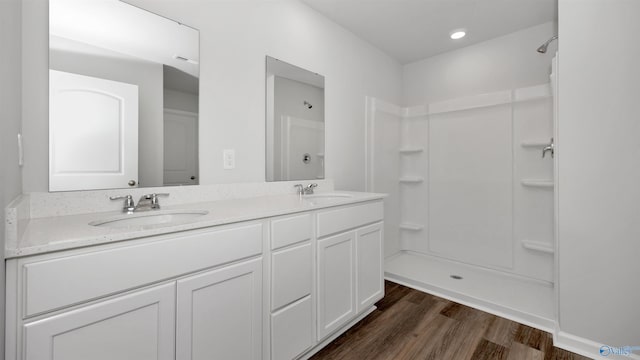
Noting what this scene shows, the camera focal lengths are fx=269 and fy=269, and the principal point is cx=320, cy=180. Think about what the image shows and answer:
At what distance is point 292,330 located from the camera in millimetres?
1369

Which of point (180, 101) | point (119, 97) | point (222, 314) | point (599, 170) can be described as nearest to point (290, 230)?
point (222, 314)

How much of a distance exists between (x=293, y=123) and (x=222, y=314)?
143 cm

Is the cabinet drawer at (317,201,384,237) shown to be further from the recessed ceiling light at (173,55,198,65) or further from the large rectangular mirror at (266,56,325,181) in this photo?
the recessed ceiling light at (173,55,198,65)

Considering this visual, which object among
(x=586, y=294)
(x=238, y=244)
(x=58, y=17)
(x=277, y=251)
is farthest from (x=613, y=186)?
(x=58, y=17)

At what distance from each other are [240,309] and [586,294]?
6.50 ft

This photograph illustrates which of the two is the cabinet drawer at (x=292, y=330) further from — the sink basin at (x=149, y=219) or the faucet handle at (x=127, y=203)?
the faucet handle at (x=127, y=203)

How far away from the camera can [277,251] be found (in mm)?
1302

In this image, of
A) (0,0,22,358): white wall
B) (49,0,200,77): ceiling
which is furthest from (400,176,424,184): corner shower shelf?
(0,0,22,358): white wall

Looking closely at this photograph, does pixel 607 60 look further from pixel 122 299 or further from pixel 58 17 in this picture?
pixel 58 17

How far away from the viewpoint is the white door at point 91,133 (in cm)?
114

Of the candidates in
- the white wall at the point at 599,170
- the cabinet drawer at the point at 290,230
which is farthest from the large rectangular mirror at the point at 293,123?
the white wall at the point at 599,170

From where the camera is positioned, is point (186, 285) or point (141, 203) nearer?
point (186, 285)

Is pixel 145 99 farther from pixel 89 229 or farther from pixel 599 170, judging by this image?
pixel 599 170

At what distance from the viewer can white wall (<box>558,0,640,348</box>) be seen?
57.6 inches
